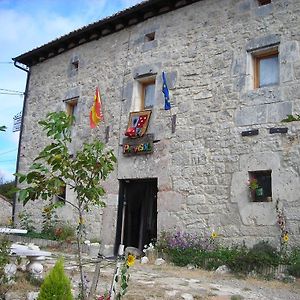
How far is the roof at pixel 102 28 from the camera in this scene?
9.01 metres

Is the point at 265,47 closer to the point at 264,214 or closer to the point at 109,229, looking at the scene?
the point at 264,214

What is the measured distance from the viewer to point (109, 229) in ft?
28.6

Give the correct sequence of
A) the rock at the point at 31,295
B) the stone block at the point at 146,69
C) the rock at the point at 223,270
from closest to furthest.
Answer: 1. the rock at the point at 31,295
2. the rock at the point at 223,270
3. the stone block at the point at 146,69

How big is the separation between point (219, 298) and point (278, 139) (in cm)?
340

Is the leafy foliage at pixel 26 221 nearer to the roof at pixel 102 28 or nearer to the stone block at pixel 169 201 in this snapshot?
the stone block at pixel 169 201

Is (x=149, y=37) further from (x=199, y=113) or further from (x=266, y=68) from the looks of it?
(x=266, y=68)

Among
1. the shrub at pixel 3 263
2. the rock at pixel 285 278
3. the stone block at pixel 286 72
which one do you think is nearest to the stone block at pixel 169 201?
the rock at pixel 285 278

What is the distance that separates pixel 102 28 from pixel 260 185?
Answer: 5.77 metres

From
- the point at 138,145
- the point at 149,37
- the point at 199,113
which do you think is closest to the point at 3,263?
the point at 138,145

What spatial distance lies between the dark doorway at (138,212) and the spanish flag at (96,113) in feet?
5.49

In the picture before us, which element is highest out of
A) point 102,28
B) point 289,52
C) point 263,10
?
point 102,28

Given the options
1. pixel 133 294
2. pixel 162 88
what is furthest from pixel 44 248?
pixel 133 294

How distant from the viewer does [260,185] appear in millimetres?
7059

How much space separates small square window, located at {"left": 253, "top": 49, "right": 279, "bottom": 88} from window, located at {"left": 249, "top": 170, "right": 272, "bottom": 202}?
5.52 feet
